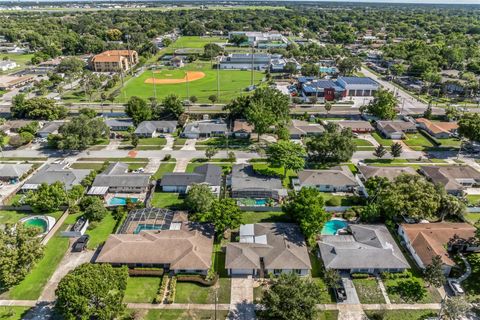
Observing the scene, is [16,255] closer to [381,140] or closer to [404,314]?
[404,314]

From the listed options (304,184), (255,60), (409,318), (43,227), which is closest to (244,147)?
(304,184)

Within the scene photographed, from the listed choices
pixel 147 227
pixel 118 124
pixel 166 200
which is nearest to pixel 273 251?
pixel 147 227

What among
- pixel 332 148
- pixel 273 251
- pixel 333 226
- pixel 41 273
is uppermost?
pixel 332 148

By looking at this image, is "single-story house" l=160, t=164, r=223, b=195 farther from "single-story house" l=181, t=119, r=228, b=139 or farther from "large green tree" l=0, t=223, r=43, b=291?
"large green tree" l=0, t=223, r=43, b=291

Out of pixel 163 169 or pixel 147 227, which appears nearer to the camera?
pixel 147 227

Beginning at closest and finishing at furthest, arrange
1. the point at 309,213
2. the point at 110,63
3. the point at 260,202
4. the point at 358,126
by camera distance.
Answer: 1. the point at 309,213
2. the point at 260,202
3. the point at 358,126
4. the point at 110,63

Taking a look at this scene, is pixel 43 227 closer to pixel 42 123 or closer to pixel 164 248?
pixel 164 248
